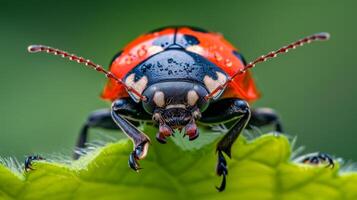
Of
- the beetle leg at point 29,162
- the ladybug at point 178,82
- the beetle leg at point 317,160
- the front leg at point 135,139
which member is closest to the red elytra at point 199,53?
the ladybug at point 178,82

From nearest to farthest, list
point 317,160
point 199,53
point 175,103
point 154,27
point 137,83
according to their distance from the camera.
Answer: point 317,160
point 175,103
point 137,83
point 199,53
point 154,27

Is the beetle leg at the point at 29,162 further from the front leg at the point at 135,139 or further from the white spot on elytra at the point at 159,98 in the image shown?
the white spot on elytra at the point at 159,98

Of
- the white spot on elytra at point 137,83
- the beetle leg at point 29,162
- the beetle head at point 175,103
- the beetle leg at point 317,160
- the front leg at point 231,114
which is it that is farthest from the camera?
the white spot on elytra at point 137,83

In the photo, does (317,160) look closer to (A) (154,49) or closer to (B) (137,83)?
(B) (137,83)

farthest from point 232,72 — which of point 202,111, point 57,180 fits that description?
point 57,180

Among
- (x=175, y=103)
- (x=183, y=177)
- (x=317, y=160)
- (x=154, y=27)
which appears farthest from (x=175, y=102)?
(x=154, y=27)

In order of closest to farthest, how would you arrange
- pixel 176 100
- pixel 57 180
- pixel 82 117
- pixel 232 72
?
pixel 57 180, pixel 176 100, pixel 232 72, pixel 82 117

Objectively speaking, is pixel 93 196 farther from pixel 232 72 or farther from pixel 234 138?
pixel 232 72
